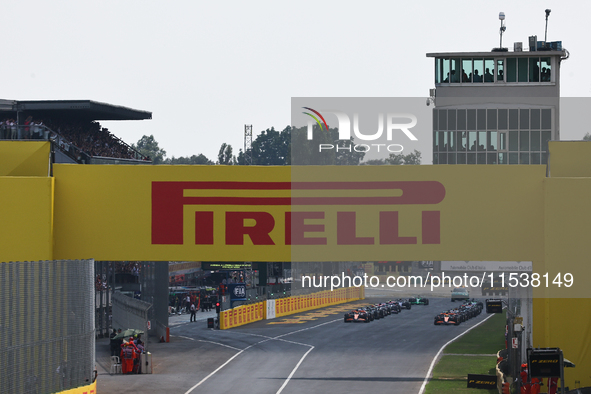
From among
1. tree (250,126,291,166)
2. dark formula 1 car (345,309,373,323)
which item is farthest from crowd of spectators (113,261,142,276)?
tree (250,126,291,166)

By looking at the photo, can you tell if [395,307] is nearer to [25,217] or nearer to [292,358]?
[292,358]

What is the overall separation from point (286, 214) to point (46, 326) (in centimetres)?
651

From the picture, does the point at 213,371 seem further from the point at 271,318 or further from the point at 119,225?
the point at 271,318

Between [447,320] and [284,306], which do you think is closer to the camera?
[447,320]

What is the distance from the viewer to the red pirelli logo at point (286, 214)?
2058 centimetres

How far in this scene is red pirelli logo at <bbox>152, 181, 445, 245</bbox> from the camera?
20.6m

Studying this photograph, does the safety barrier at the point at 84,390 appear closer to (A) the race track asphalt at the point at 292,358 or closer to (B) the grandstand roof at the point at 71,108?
(A) the race track asphalt at the point at 292,358

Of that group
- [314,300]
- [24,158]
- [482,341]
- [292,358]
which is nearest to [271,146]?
[314,300]

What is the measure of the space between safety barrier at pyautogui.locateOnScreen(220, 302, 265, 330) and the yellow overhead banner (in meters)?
28.0

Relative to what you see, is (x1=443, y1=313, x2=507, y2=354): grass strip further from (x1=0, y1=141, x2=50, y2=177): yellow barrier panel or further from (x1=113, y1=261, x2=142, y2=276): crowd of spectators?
(x1=0, y1=141, x2=50, y2=177): yellow barrier panel

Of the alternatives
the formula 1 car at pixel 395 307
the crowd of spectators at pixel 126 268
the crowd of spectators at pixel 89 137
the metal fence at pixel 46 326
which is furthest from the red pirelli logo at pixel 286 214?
the formula 1 car at pixel 395 307

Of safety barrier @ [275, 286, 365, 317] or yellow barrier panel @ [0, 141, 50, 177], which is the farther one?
safety barrier @ [275, 286, 365, 317]

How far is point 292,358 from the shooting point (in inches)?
1410

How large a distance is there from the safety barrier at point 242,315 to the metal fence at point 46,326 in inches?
1092
